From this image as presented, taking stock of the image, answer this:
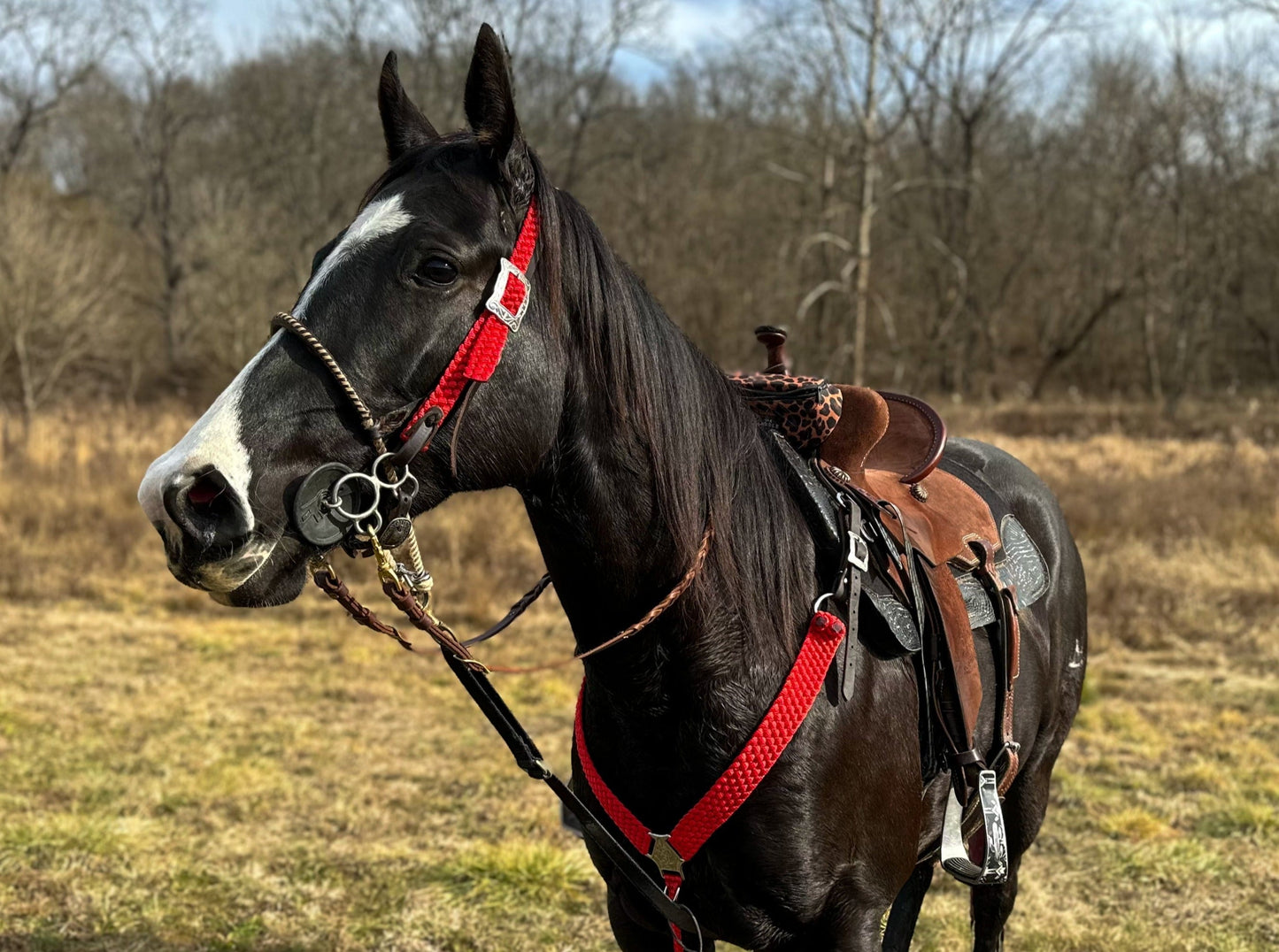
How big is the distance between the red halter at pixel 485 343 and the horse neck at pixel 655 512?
0.41 feet

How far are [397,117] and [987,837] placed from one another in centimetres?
205

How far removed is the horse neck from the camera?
1717 millimetres

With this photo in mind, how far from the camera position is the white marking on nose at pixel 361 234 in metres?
1.54

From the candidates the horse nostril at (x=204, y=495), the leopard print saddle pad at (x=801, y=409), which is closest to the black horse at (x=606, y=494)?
the horse nostril at (x=204, y=495)

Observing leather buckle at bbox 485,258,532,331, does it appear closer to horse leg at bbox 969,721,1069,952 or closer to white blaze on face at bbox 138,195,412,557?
white blaze on face at bbox 138,195,412,557

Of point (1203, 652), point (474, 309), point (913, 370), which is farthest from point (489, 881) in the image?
point (913, 370)

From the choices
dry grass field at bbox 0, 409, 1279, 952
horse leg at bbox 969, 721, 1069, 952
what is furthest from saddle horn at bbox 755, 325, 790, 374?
dry grass field at bbox 0, 409, 1279, 952

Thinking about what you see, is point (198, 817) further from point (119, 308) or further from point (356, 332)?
point (119, 308)

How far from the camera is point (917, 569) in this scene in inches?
87.5

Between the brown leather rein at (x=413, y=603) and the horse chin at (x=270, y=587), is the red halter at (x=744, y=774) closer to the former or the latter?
the brown leather rein at (x=413, y=603)

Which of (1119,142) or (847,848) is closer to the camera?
(847,848)

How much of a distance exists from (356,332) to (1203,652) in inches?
286

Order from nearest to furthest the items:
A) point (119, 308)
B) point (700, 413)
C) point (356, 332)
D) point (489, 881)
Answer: point (356, 332) → point (700, 413) → point (489, 881) → point (119, 308)

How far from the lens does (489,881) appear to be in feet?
13.2
